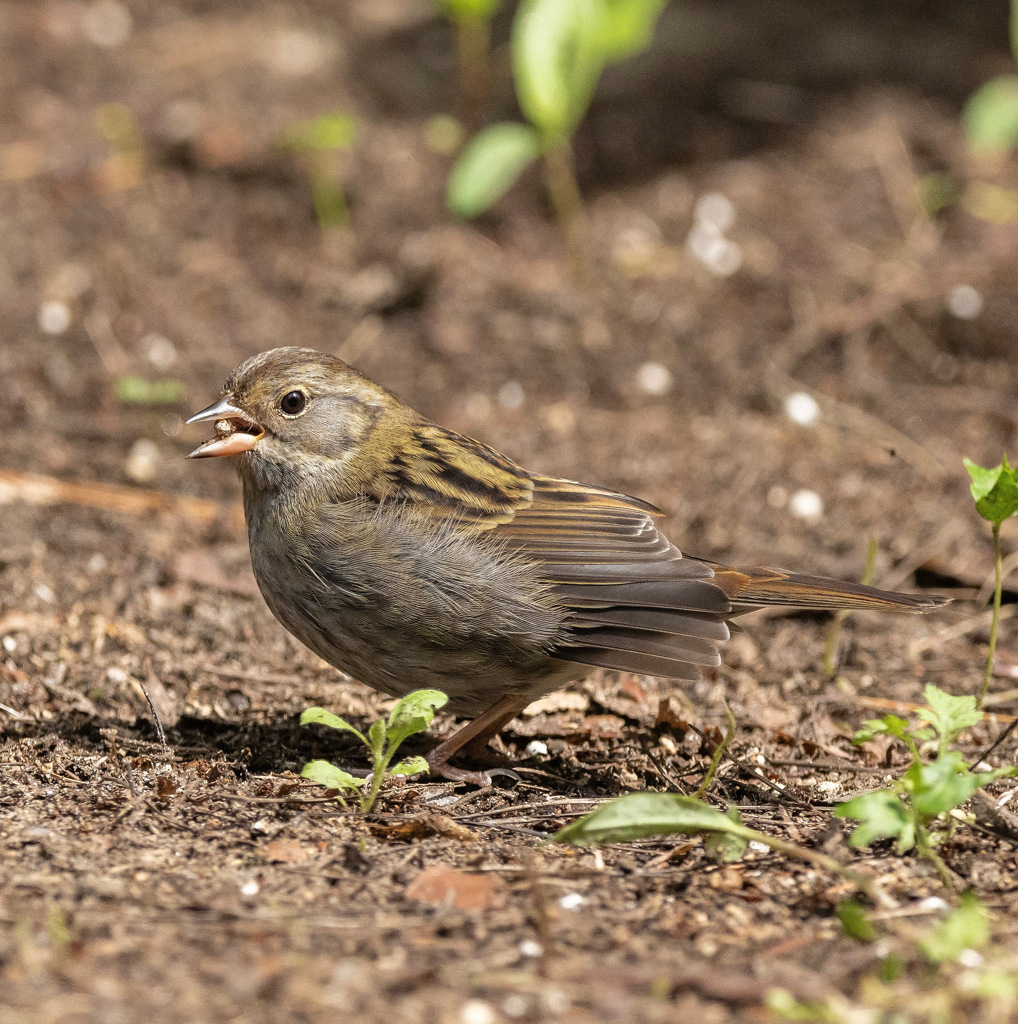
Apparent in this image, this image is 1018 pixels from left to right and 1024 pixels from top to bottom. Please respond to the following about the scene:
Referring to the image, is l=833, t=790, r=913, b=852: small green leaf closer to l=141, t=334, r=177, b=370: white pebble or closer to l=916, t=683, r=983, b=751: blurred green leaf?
l=916, t=683, r=983, b=751: blurred green leaf

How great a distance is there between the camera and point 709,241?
7938 mm

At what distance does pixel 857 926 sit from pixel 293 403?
7.79 ft

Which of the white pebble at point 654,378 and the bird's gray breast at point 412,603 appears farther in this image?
the white pebble at point 654,378

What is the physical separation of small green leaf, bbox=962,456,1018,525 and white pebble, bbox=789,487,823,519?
2065 millimetres

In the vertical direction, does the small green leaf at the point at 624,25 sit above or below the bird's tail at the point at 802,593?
above

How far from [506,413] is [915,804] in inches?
159

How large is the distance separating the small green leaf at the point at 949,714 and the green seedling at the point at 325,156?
5.29 meters

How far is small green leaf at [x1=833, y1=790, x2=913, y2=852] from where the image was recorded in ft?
9.44

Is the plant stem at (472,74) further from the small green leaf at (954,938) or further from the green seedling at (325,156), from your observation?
the small green leaf at (954,938)

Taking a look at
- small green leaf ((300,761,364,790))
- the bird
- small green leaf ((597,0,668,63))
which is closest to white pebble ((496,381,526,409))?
small green leaf ((597,0,668,63))

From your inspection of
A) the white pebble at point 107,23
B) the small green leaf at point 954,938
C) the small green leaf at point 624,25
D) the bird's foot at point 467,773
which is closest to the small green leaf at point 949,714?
the small green leaf at point 954,938

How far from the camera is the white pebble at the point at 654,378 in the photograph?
6914 millimetres

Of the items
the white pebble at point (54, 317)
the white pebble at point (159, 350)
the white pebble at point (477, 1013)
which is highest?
the white pebble at point (54, 317)

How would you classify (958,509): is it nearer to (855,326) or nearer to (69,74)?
(855,326)
